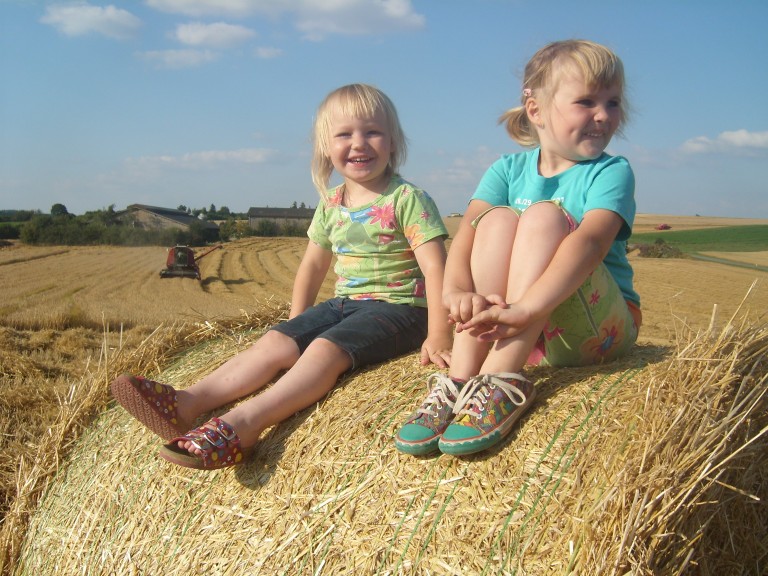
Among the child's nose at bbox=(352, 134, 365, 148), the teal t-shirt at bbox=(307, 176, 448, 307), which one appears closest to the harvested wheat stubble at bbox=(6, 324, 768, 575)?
the teal t-shirt at bbox=(307, 176, 448, 307)

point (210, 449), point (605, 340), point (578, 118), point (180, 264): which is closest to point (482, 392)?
point (605, 340)

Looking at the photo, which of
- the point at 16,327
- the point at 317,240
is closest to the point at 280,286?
the point at 16,327

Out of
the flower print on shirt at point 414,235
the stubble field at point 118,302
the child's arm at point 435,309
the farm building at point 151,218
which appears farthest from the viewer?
the farm building at point 151,218

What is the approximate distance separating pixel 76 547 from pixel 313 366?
3.88 ft

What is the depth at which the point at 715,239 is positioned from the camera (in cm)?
3816

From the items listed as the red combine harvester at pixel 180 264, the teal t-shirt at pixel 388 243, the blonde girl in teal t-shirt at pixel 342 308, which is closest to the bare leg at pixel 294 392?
the blonde girl in teal t-shirt at pixel 342 308

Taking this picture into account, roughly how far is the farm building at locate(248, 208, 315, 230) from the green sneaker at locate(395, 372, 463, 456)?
103 ft

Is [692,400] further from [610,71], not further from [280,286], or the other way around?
[280,286]

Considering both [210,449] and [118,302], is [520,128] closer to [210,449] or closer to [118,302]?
[210,449]

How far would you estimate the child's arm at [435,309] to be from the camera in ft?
9.07

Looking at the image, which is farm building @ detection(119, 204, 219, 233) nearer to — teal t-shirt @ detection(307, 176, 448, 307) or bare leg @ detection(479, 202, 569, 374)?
teal t-shirt @ detection(307, 176, 448, 307)

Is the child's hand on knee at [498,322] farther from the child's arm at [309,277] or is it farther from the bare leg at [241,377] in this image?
the child's arm at [309,277]

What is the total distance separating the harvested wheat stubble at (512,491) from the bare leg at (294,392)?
55mm

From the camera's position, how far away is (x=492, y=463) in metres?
2.00
